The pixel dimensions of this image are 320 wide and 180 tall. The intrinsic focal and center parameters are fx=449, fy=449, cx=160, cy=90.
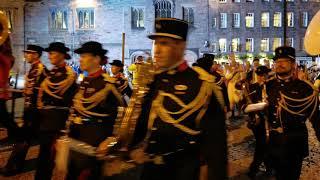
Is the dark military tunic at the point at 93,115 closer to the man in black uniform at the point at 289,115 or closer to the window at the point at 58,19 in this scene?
the man in black uniform at the point at 289,115

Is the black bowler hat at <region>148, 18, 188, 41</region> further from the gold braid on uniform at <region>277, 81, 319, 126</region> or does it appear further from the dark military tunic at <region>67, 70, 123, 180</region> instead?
the gold braid on uniform at <region>277, 81, 319, 126</region>

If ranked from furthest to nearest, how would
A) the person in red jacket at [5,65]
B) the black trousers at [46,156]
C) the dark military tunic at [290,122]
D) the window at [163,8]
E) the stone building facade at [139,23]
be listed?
the window at [163,8] → the stone building facade at [139,23] → the black trousers at [46,156] → the dark military tunic at [290,122] → the person in red jacket at [5,65]

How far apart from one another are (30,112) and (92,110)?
2.45 metres

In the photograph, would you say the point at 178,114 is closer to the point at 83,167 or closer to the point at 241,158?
the point at 83,167

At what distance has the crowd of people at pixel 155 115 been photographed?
3529 millimetres

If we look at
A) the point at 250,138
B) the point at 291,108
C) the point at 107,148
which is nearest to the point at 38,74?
the point at 107,148

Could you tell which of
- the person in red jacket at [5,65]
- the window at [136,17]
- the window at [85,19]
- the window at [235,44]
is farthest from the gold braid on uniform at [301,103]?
the window at [235,44]

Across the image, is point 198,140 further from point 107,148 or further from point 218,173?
point 107,148

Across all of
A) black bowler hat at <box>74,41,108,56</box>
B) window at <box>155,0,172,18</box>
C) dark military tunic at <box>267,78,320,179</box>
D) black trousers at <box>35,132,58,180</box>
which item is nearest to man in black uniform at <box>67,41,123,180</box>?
black bowler hat at <box>74,41,108,56</box>

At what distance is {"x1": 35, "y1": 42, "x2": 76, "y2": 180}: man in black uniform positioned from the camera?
251 inches

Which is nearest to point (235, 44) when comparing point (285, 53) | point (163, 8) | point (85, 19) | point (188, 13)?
point (188, 13)

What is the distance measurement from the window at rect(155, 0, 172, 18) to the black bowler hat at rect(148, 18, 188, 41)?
154 ft

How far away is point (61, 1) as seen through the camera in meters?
50.8

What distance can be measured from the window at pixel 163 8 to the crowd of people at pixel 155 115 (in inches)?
1636
